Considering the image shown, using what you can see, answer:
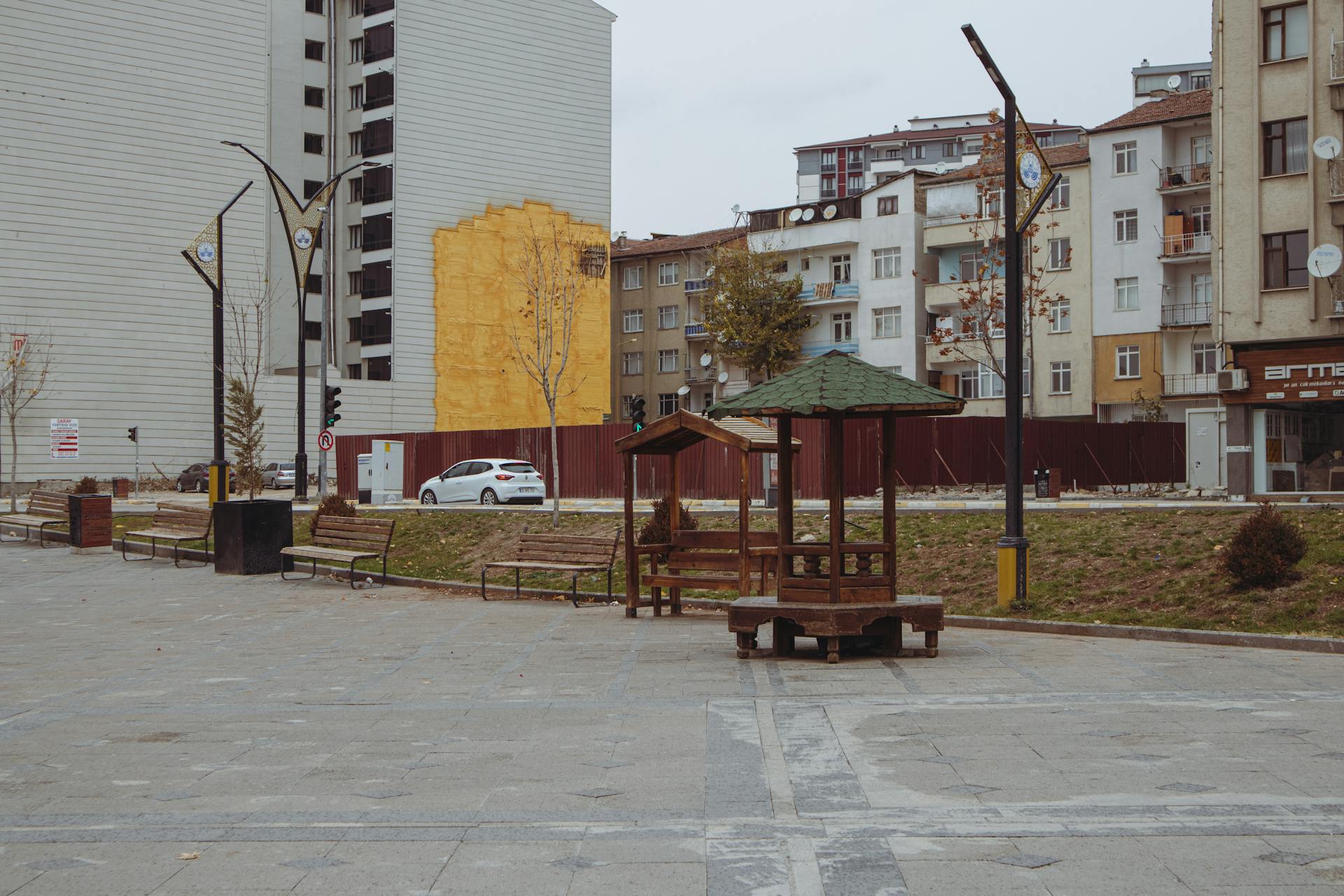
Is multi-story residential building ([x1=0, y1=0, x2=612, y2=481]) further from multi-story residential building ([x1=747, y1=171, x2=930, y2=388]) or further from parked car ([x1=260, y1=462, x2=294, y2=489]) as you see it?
multi-story residential building ([x1=747, y1=171, x2=930, y2=388])

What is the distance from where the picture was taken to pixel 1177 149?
2136 inches

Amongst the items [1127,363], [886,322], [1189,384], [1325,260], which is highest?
[886,322]

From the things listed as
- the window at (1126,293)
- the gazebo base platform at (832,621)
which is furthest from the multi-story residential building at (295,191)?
the gazebo base platform at (832,621)

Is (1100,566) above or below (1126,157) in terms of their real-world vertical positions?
below

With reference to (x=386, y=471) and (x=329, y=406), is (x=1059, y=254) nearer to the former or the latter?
(x=386, y=471)

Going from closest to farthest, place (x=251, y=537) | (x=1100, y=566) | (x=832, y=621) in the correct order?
(x=832, y=621) → (x=1100, y=566) → (x=251, y=537)

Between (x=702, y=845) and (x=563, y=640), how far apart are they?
8228 mm

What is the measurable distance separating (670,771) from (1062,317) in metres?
52.6

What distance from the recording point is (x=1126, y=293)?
5512cm

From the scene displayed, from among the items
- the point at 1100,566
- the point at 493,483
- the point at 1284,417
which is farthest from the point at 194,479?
the point at 1100,566

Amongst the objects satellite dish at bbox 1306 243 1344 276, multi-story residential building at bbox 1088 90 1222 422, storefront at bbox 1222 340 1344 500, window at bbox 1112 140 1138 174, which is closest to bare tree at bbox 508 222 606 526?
multi-story residential building at bbox 1088 90 1222 422

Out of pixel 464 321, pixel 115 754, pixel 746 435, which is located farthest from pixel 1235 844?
pixel 464 321

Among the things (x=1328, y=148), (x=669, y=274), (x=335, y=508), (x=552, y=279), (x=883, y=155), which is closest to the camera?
(x=335, y=508)

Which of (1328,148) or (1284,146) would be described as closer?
(1328,148)
